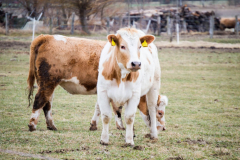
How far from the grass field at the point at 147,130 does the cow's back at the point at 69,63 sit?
89 cm

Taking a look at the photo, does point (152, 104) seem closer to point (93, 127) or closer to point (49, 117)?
point (93, 127)

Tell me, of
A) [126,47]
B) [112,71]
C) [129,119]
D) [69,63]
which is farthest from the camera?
[69,63]

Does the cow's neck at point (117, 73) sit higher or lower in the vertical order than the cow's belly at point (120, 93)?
higher

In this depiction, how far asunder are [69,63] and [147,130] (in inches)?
78.7

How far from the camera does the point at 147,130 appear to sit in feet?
21.7

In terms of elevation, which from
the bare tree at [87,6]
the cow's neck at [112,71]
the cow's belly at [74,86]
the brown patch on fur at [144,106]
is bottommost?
the brown patch on fur at [144,106]

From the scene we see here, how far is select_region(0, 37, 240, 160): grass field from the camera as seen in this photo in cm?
498

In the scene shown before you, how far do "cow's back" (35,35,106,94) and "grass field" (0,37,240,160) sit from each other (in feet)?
2.92

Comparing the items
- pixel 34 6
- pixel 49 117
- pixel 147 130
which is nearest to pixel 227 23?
pixel 34 6

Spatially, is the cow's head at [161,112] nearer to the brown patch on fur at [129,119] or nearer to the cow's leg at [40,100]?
the brown patch on fur at [129,119]

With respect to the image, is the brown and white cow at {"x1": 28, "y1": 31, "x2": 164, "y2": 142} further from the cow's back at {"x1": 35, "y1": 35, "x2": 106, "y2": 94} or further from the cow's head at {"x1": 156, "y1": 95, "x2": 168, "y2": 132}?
the cow's head at {"x1": 156, "y1": 95, "x2": 168, "y2": 132}

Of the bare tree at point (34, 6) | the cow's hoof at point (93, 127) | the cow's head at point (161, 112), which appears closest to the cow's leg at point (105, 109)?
the cow's hoof at point (93, 127)

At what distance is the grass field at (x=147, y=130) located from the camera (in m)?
4.98

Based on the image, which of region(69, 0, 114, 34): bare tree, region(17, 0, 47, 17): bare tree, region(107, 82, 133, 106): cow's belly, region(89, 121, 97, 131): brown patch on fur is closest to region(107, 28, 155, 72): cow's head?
region(107, 82, 133, 106): cow's belly
